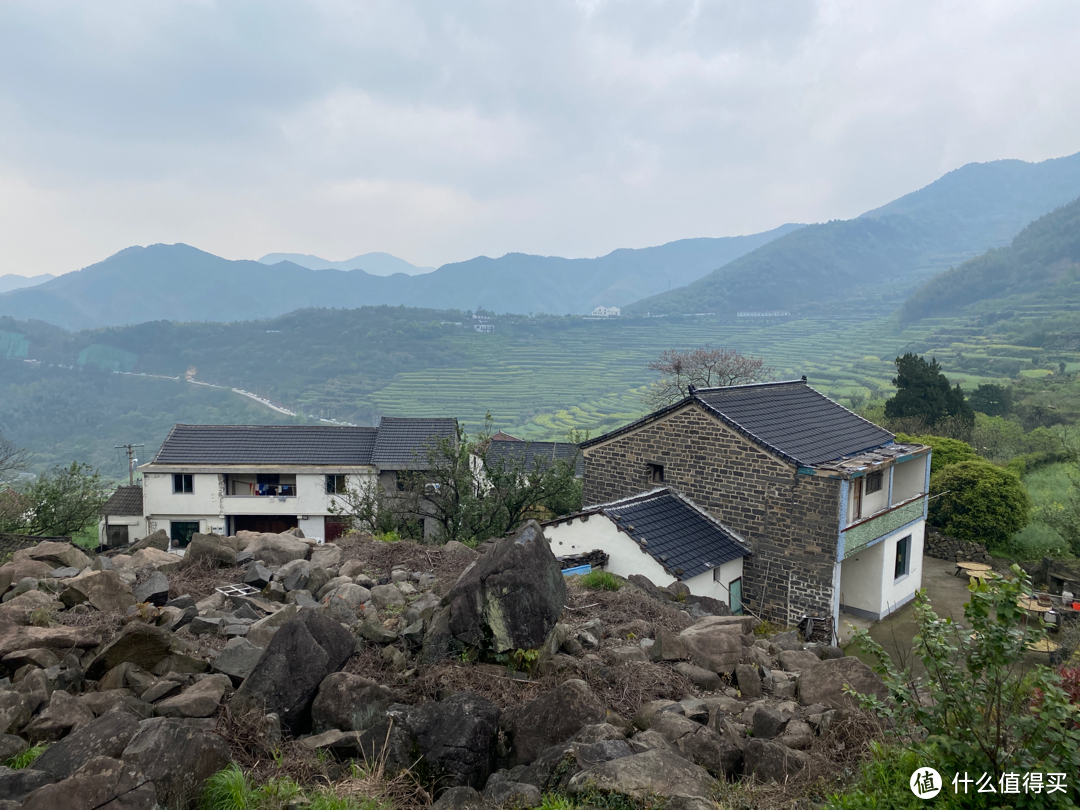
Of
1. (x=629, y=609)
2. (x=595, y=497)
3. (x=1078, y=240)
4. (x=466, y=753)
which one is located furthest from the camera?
(x=1078, y=240)

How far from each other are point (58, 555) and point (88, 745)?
6.78 m

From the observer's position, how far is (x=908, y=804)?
472cm

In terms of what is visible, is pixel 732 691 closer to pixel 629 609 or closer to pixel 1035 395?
pixel 629 609

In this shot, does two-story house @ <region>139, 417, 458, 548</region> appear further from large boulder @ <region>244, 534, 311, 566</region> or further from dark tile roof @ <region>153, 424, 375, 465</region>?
large boulder @ <region>244, 534, 311, 566</region>

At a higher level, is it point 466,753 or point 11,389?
point 466,753

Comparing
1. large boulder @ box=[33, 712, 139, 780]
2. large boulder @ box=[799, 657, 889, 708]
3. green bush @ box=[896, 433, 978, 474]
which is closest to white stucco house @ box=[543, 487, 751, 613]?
large boulder @ box=[799, 657, 889, 708]

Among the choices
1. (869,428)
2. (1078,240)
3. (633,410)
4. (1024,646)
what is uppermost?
(1078,240)

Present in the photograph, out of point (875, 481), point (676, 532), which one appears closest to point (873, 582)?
point (875, 481)

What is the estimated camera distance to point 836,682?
7668 millimetres

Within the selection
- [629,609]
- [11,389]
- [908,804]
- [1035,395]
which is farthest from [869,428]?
[11,389]

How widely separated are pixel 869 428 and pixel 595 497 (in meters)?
8.74

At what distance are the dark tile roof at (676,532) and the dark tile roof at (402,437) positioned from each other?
1807 cm

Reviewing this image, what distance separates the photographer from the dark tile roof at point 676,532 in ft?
48.8

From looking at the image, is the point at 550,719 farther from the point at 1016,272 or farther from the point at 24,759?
the point at 1016,272
